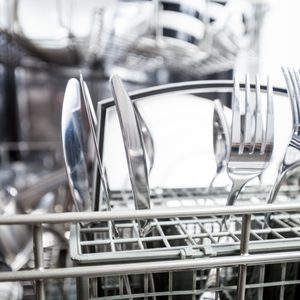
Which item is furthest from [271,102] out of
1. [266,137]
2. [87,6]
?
[87,6]

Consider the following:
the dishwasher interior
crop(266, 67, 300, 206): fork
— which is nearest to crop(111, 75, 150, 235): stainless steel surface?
the dishwasher interior

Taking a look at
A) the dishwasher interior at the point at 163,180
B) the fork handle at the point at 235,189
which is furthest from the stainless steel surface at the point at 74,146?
the fork handle at the point at 235,189

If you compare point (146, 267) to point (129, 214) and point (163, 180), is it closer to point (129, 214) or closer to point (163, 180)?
point (129, 214)

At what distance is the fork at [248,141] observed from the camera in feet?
0.92

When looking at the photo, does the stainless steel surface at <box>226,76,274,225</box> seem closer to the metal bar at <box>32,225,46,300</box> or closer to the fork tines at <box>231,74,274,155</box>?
the fork tines at <box>231,74,274,155</box>

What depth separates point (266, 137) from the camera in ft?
0.93

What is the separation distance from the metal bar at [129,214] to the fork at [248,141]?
2.3 inches

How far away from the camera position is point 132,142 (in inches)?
9.3

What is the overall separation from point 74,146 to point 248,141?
0.16 m

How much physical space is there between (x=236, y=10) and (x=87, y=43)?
385 mm

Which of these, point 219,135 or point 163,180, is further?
point 163,180

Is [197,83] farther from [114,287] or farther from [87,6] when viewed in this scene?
[87,6]

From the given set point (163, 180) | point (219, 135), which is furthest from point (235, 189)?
point (163, 180)

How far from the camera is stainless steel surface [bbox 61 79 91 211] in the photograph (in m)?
0.29
